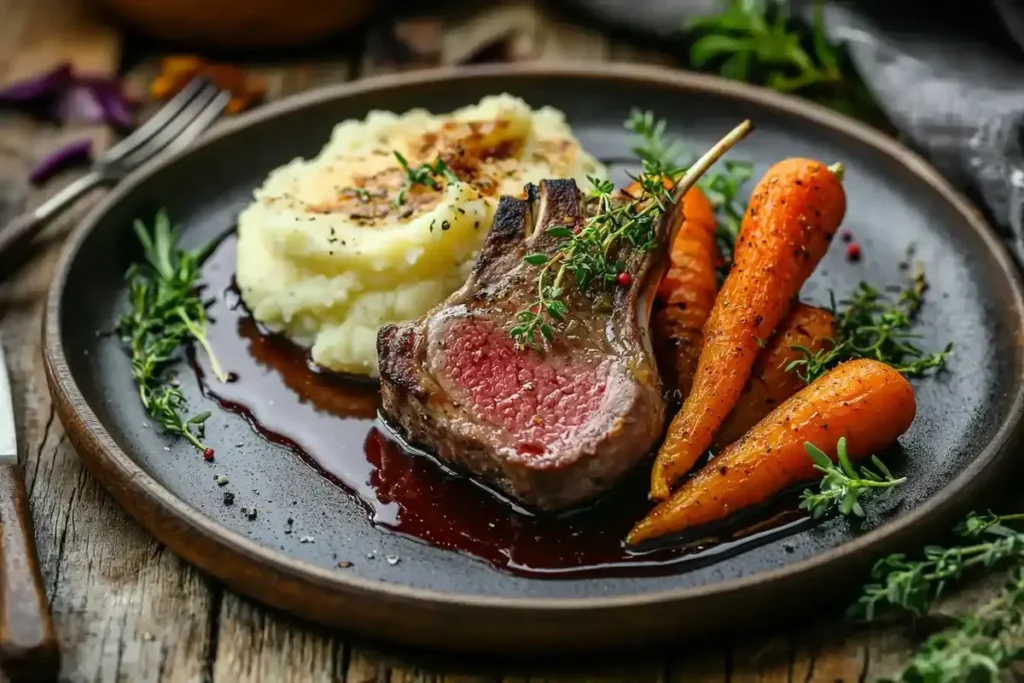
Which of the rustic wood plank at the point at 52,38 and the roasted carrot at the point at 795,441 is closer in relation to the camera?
the roasted carrot at the point at 795,441

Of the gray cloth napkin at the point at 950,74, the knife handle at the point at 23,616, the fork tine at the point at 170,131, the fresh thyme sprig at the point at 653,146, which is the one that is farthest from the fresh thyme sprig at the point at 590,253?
the fork tine at the point at 170,131

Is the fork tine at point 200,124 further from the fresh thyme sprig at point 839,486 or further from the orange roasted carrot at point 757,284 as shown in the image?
the fresh thyme sprig at point 839,486

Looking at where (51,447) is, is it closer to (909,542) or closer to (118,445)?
(118,445)

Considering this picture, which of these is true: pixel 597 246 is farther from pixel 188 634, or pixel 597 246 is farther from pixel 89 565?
pixel 89 565

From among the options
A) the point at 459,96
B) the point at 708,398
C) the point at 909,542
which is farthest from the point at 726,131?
the point at 909,542

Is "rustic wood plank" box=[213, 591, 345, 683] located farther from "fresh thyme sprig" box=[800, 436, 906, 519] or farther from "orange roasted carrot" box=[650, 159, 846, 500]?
"fresh thyme sprig" box=[800, 436, 906, 519]

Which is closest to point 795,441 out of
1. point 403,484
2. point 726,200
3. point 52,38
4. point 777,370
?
point 777,370
